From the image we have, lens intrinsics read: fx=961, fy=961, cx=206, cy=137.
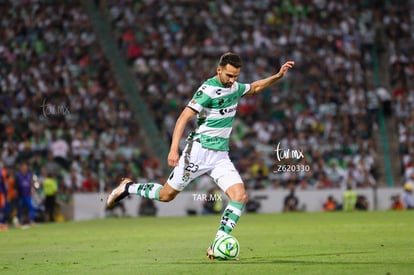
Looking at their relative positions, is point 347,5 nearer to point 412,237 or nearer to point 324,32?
point 324,32

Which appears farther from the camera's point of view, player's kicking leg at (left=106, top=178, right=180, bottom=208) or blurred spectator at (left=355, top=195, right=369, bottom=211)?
blurred spectator at (left=355, top=195, right=369, bottom=211)

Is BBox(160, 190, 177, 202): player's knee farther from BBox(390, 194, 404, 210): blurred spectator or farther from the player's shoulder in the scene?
BBox(390, 194, 404, 210): blurred spectator

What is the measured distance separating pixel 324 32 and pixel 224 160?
91.8 ft

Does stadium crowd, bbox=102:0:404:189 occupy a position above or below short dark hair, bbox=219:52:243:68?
above

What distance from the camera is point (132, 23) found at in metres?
40.5

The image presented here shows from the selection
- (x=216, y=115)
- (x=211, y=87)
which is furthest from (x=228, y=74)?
(x=216, y=115)

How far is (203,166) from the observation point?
44.9 ft

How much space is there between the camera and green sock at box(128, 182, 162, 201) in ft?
47.1

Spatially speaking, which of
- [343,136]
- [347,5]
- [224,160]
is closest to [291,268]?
[224,160]

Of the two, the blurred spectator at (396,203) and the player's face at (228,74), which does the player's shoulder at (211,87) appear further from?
the blurred spectator at (396,203)

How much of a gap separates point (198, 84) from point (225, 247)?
984 inches

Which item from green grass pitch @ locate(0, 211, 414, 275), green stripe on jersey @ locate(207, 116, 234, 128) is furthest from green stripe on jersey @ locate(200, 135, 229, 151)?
green grass pitch @ locate(0, 211, 414, 275)

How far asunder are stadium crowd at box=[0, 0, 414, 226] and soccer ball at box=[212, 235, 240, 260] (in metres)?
17.5

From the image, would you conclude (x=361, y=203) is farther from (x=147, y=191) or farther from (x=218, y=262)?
(x=218, y=262)
